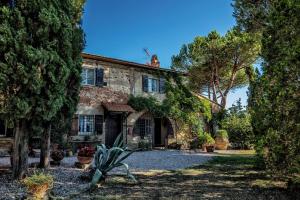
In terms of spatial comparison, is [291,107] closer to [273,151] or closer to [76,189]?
[273,151]

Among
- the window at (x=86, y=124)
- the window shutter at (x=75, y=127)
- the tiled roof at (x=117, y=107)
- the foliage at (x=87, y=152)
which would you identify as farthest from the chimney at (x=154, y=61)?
the foliage at (x=87, y=152)

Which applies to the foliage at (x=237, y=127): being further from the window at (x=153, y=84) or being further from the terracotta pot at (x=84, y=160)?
the terracotta pot at (x=84, y=160)

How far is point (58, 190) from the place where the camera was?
7957 mm

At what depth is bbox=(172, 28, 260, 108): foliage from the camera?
87.4 feet

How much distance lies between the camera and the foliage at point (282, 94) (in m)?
7.11

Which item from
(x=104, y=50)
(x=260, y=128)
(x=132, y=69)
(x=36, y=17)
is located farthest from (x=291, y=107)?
(x=104, y=50)

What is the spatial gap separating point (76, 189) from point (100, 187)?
0.62 m

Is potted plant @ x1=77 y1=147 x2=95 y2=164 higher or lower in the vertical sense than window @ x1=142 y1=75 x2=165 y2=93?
lower

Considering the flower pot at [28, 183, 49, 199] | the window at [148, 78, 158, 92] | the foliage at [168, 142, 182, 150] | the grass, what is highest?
the window at [148, 78, 158, 92]

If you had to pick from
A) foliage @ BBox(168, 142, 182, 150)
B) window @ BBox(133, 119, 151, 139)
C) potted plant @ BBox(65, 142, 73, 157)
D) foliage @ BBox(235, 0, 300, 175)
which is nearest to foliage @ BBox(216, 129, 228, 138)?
foliage @ BBox(168, 142, 182, 150)

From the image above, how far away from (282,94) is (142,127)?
17.1 metres

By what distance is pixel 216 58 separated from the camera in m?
27.7

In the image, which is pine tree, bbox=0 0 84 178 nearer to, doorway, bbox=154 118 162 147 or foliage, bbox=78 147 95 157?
foliage, bbox=78 147 95 157

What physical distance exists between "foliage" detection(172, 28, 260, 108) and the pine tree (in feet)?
60.4
